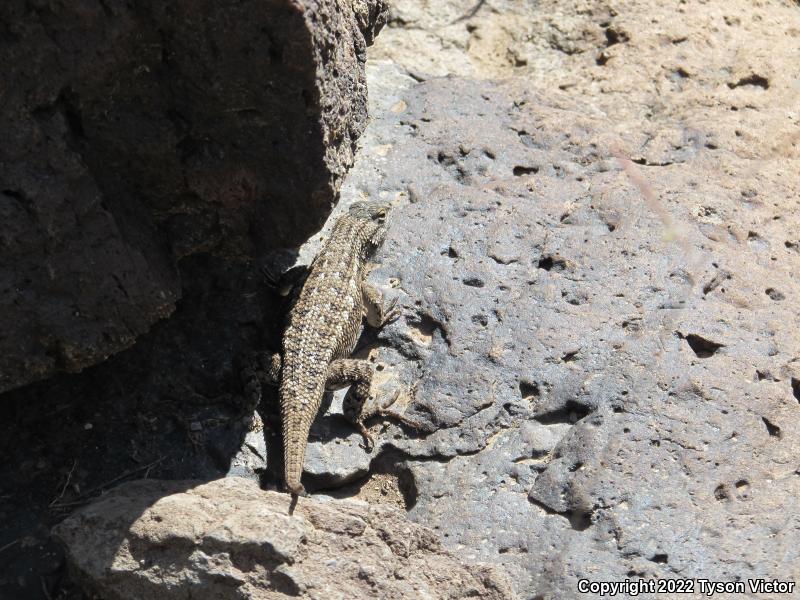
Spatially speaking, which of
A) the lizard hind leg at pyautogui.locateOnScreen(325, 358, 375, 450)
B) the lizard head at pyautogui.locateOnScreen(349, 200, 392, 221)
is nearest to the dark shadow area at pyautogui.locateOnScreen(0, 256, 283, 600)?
the lizard hind leg at pyautogui.locateOnScreen(325, 358, 375, 450)

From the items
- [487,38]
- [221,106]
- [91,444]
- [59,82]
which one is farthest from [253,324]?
[487,38]

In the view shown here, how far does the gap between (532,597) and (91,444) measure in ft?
8.82

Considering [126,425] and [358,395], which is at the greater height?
[126,425]

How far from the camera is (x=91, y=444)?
5.54 metres

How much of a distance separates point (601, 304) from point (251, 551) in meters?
2.91

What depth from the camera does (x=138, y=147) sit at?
470cm

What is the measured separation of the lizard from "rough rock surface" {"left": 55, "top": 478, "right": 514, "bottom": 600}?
1.98 ft

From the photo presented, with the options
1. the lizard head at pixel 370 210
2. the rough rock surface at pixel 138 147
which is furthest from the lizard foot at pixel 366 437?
the lizard head at pixel 370 210

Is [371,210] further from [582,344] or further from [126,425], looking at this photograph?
[126,425]

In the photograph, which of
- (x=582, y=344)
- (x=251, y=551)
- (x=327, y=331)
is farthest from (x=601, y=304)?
(x=251, y=551)

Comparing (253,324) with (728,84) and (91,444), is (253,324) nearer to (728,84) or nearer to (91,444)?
(91,444)

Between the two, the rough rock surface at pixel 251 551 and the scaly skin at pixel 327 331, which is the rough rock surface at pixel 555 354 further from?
the rough rock surface at pixel 251 551

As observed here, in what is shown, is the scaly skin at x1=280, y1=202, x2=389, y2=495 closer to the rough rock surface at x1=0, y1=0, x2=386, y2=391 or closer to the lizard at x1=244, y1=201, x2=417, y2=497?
the lizard at x1=244, y1=201, x2=417, y2=497

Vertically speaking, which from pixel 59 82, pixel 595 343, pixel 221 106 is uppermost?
pixel 59 82
